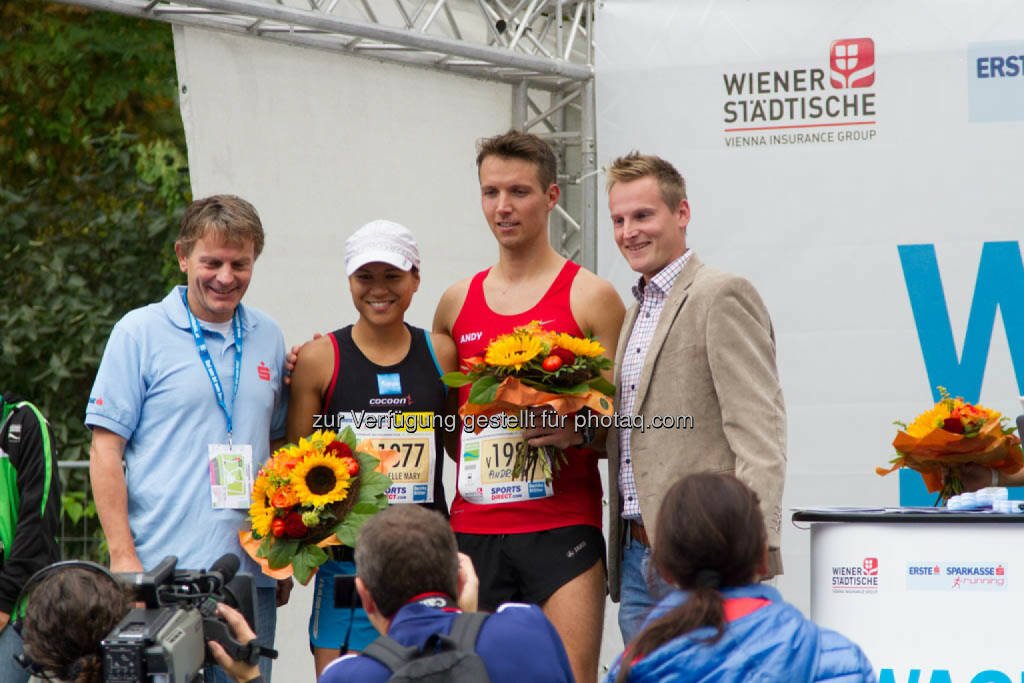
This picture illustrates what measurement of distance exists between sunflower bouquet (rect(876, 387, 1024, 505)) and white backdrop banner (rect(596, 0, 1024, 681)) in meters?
0.72

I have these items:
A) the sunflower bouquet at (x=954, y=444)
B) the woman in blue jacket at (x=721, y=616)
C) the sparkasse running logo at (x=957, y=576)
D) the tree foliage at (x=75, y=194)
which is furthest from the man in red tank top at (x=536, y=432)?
the tree foliage at (x=75, y=194)

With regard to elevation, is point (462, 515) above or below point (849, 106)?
below

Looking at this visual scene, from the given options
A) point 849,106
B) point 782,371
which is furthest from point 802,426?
point 849,106

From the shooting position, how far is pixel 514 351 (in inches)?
130

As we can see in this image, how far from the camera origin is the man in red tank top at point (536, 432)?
353 centimetres

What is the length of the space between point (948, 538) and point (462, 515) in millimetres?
1376

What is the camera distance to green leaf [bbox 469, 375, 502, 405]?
130 inches

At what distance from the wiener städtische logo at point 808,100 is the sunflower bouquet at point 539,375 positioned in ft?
6.64

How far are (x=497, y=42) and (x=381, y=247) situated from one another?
2.02m

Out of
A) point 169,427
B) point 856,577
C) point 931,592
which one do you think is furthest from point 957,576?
point 169,427

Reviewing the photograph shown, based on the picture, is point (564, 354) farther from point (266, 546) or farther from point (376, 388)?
point (266, 546)

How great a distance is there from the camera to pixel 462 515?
364 cm

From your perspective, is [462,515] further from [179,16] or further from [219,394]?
[179,16]

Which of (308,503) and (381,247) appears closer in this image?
(308,503)
